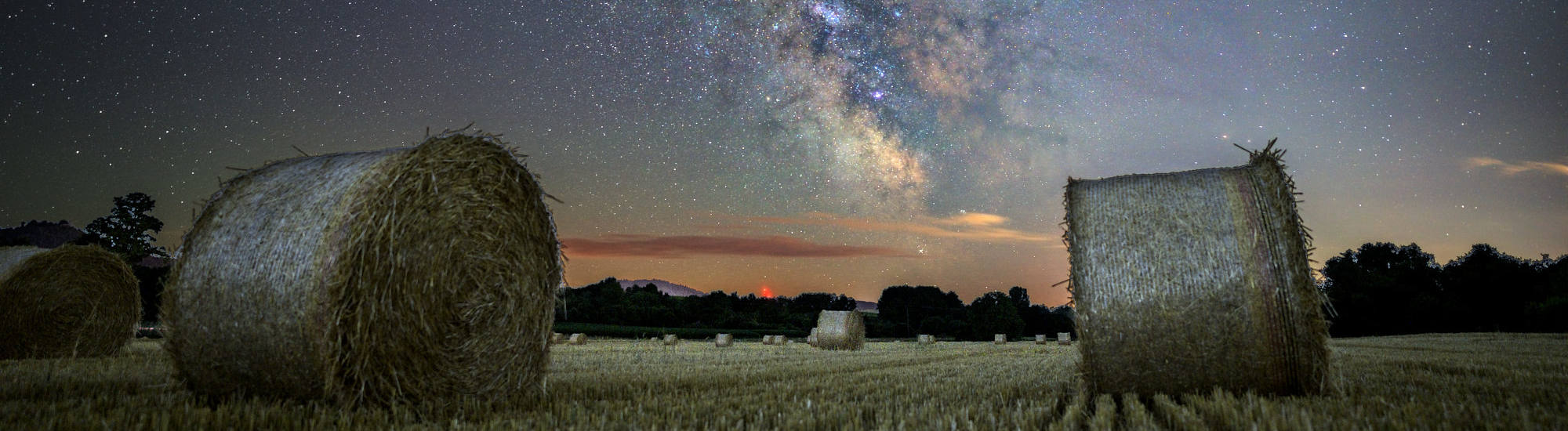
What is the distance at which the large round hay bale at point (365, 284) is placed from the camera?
464 cm

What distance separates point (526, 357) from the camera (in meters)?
6.23

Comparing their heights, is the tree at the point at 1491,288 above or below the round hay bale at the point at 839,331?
above

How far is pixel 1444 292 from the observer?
42.2m

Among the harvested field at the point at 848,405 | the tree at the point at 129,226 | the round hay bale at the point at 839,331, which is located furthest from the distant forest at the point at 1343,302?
the harvested field at the point at 848,405

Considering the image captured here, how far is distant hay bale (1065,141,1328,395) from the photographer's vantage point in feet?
17.3

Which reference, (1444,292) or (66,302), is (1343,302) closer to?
(1444,292)

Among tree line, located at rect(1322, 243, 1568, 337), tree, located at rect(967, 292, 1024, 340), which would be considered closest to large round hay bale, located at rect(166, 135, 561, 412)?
tree line, located at rect(1322, 243, 1568, 337)

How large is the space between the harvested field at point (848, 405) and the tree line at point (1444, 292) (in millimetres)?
41205

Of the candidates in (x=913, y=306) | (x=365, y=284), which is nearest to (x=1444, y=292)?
(x=913, y=306)

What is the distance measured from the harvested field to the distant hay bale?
242 millimetres

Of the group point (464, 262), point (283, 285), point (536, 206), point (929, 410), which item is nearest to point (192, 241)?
point (283, 285)

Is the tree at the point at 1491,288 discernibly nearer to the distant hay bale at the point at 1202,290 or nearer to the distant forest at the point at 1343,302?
the distant forest at the point at 1343,302

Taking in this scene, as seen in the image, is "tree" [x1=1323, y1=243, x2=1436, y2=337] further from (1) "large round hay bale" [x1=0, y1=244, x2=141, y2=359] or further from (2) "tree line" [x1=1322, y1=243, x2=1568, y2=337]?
(1) "large round hay bale" [x1=0, y1=244, x2=141, y2=359]

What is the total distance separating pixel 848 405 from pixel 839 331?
14280 millimetres
